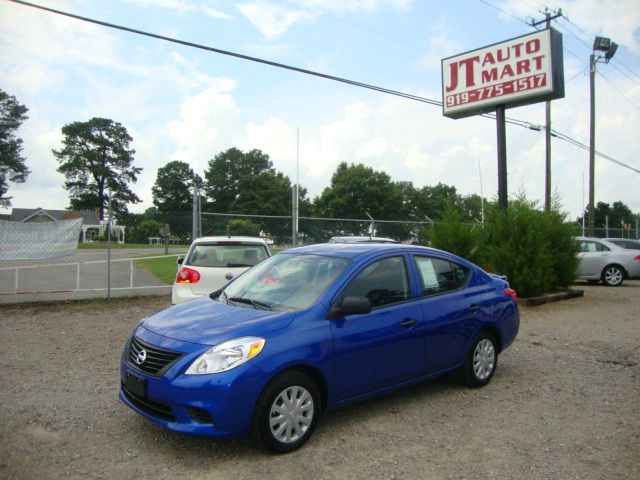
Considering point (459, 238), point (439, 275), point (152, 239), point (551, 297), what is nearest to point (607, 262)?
point (551, 297)

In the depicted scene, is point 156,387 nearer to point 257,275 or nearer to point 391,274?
point 257,275

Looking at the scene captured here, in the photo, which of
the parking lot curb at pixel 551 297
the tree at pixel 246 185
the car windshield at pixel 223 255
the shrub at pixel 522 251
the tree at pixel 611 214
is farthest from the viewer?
the tree at pixel 611 214

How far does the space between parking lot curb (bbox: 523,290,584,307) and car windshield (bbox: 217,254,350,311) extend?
8085 millimetres

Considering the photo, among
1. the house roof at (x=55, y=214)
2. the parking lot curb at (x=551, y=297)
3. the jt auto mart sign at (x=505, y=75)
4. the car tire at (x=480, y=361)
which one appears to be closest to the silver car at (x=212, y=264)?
the car tire at (x=480, y=361)

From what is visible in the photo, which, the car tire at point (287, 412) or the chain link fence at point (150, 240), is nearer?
the car tire at point (287, 412)

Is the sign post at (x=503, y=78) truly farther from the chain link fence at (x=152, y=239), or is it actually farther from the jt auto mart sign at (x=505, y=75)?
the chain link fence at (x=152, y=239)

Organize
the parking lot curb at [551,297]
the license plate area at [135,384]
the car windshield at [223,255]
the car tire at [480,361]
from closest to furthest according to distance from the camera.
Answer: the license plate area at [135,384] < the car tire at [480,361] < the car windshield at [223,255] < the parking lot curb at [551,297]

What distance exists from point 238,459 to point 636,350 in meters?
6.19

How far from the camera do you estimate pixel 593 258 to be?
1540 centimetres

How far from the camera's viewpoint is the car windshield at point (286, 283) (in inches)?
167

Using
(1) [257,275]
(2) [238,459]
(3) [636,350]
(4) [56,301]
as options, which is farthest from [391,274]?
(4) [56,301]

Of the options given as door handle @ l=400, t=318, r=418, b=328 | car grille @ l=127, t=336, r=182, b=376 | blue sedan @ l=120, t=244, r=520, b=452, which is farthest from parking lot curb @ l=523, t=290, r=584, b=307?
car grille @ l=127, t=336, r=182, b=376

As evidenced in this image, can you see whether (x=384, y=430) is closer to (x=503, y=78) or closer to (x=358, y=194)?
(x=503, y=78)

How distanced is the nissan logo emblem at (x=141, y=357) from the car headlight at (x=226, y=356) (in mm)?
496
